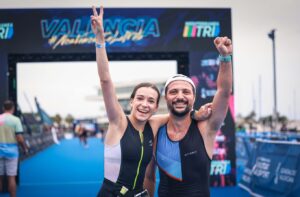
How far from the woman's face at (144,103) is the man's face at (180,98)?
146 millimetres

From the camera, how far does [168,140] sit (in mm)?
3379

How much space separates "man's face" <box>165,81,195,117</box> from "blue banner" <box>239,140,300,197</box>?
4078 mm

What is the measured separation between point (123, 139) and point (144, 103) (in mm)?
352

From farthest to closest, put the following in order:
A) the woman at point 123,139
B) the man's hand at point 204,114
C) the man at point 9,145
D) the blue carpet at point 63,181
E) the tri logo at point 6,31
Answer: the tri logo at point 6,31, the blue carpet at point 63,181, the man at point 9,145, the man's hand at point 204,114, the woman at point 123,139

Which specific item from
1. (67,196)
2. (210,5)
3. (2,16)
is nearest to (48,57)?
(2,16)

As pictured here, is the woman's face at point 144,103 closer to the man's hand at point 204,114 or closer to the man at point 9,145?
the man's hand at point 204,114

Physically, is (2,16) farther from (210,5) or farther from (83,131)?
(83,131)

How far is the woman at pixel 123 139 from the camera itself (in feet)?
10.6

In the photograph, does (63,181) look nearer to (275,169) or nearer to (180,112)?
(275,169)

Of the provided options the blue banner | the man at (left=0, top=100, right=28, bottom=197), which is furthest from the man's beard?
the man at (left=0, top=100, right=28, bottom=197)

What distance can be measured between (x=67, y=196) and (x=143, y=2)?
5.11 metres

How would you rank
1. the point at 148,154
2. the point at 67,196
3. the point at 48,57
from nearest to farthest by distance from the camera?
the point at 148,154 → the point at 67,196 → the point at 48,57

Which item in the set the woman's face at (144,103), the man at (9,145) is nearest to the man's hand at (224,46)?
the woman's face at (144,103)

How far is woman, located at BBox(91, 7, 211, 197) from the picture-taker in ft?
10.6
